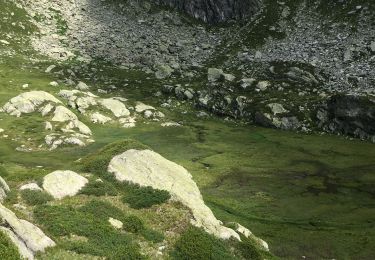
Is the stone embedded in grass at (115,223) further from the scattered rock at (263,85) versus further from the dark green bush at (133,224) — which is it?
the scattered rock at (263,85)

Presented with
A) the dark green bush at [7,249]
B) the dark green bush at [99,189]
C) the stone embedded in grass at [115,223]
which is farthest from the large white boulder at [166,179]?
the dark green bush at [7,249]

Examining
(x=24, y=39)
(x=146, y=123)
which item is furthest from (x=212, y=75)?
(x=24, y=39)

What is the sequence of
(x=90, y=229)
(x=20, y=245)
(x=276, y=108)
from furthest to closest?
1. (x=276, y=108)
2. (x=90, y=229)
3. (x=20, y=245)

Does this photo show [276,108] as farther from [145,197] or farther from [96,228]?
[96,228]

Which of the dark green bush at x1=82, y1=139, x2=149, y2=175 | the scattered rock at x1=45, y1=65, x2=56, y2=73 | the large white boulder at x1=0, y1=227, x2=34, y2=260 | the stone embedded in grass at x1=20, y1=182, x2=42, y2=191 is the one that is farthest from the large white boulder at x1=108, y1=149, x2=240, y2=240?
the scattered rock at x1=45, y1=65, x2=56, y2=73

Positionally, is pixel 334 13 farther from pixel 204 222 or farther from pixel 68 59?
pixel 204 222

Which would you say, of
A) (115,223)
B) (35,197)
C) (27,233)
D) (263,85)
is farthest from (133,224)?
(263,85)

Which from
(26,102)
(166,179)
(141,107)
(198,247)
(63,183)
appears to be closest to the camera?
(198,247)
